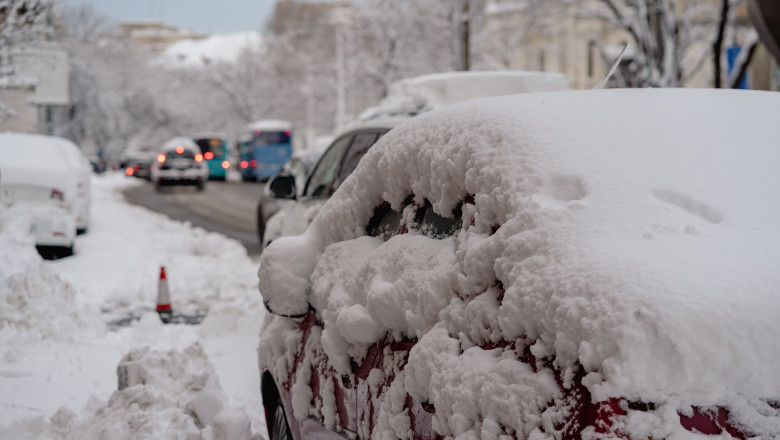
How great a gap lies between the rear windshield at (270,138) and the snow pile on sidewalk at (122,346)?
38.1 meters

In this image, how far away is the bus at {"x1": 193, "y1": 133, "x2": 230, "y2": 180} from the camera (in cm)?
5400

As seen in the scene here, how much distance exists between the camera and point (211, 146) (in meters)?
54.7

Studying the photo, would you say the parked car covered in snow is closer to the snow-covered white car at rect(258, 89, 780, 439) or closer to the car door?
the car door

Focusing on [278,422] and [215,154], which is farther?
[215,154]

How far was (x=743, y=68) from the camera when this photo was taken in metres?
19.7

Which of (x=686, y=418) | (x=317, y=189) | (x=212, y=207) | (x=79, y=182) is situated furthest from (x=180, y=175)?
(x=686, y=418)

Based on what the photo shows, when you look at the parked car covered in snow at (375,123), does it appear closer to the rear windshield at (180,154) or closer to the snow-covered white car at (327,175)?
the snow-covered white car at (327,175)

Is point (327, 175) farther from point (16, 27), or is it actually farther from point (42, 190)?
point (16, 27)

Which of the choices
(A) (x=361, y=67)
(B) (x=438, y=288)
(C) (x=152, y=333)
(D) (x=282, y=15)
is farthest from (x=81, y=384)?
(D) (x=282, y=15)

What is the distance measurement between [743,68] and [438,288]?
61.7 ft

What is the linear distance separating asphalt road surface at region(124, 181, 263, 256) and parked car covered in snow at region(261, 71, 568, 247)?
6172mm

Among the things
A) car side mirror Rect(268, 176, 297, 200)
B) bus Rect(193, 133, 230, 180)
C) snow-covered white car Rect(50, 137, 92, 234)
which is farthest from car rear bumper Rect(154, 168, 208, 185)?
car side mirror Rect(268, 176, 297, 200)

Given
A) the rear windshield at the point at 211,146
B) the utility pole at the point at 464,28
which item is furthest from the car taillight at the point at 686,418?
the rear windshield at the point at 211,146

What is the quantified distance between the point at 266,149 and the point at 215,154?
4.09 metres
